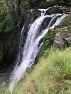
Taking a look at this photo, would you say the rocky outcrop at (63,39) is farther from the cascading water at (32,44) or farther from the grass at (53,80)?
the grass at (53,80)

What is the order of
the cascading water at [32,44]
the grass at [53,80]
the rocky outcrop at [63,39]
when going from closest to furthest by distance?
1. the grass at [53,80]
2. the rocky outcrop at [63,39]
3. the cascading water at [32,44]

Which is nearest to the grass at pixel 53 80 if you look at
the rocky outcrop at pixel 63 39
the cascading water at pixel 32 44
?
the rocky outcrop at pixel 63 39

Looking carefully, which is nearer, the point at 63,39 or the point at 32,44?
the point at 63,39

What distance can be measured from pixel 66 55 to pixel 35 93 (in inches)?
54.8

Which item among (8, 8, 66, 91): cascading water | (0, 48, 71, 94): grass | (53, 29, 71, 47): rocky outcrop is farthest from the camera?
(8, 8, 66, 91): cascading water

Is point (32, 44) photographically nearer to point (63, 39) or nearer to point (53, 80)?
point (63, 39)

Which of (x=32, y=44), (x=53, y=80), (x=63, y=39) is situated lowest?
(x=32, y=44)

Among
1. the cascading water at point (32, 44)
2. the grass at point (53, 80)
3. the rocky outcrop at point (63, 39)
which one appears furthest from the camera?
the cascading water at point (32, 44)

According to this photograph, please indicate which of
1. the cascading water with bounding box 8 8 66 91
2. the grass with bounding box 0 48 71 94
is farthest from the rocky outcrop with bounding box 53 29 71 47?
the grass with bounding box 0 48 71 94

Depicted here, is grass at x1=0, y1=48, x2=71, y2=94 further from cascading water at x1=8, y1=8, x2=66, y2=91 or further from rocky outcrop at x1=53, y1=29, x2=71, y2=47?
cascading water at x1=8, y1=8, x2=66, y2=91

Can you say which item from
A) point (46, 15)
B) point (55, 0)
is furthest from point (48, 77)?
point (55, 0)

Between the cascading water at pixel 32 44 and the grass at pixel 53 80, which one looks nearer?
the grass at pixel 53 80

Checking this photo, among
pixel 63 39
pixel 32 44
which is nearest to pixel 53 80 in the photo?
pixel 63 39

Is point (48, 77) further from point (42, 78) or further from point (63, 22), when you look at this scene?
point (63, 22)
